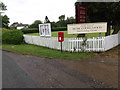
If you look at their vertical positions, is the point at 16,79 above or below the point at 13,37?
below

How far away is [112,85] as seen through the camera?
4109mm

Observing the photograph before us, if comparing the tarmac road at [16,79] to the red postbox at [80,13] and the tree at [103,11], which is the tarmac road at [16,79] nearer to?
the red postbox at [80,13]

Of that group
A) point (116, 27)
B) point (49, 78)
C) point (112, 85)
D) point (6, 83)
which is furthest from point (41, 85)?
point (116, 27)

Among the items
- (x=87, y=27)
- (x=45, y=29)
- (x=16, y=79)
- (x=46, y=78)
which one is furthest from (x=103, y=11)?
(x=16, y=79)

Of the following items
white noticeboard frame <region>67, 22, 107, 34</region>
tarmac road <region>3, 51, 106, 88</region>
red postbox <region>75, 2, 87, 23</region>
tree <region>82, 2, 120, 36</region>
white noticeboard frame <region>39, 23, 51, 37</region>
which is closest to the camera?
tarmac road <region>3, 51, 106, 88</region>

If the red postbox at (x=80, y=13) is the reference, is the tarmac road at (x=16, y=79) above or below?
below

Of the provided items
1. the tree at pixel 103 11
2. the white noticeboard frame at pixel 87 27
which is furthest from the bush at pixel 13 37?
the tree at pixel 103 11

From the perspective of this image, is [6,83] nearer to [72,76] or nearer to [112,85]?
[72,76]

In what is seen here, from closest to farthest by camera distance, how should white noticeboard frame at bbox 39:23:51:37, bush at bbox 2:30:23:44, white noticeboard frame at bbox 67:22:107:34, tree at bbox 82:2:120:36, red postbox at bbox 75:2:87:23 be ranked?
white noticeboard frame at bbox 67:22:107:34
red postbox at bbox 75:2:87:23
tree at bbox 82:2:120:36
white noticeboard frame at bbox 39:23:51:37
bush at bbox 2:30:23:44

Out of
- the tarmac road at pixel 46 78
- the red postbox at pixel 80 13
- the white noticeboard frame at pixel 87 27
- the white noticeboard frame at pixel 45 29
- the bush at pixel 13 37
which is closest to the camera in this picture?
the tarmac road at pixel 46 78

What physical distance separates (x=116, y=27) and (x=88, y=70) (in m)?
10.5

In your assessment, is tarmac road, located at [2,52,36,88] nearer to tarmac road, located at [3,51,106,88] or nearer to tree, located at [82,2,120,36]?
A: tarmac road, located at [3,51,106,88]

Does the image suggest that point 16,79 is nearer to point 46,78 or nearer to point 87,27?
point 46,78

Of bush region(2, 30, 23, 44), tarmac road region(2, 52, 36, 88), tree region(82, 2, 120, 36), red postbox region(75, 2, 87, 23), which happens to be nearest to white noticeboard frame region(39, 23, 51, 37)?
bush region(2, 30, 23, 44)
